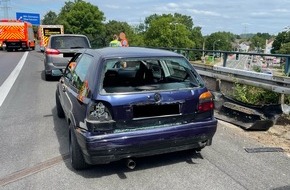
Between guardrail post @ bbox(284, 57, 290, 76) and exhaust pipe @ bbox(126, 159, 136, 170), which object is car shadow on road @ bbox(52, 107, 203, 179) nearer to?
exhaust pipe @ bbox(126, 159, 136, 170)

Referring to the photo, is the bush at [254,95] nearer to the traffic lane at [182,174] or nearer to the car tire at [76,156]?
the traffic lane at [182,174]

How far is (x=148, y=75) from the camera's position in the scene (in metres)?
4.75

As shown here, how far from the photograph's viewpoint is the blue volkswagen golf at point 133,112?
3.74 m

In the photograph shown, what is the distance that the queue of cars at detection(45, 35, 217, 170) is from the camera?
374cm

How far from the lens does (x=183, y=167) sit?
14.1ft

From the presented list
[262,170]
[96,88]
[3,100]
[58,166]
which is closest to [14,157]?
[58,166]

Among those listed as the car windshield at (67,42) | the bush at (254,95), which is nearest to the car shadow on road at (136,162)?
the bush at (254,95)

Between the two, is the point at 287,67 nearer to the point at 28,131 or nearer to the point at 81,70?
the point at 81,70

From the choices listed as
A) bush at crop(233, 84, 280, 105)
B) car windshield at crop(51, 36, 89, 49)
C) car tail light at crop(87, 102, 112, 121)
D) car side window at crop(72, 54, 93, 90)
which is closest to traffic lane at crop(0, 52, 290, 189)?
car tail light at crop(87, 102, 112, 121)

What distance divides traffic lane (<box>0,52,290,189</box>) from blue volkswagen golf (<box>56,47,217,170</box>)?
0.98 feet

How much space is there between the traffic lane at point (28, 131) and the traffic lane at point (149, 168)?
1 cm

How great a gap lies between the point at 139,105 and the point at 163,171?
95 cm

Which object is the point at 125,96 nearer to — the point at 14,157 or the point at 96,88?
the point at 96,88

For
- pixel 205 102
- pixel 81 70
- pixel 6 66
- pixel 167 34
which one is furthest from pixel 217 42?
pixel 205 102
